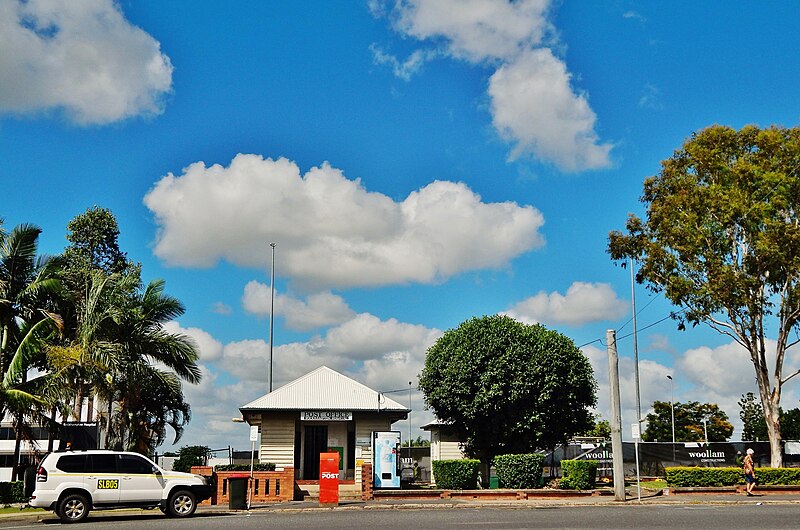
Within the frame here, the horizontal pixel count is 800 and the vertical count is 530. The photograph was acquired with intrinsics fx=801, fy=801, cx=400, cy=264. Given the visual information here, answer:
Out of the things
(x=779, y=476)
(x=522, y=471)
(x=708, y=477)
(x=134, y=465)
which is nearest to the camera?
(x=134, y=465)

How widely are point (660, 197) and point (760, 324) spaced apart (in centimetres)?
703

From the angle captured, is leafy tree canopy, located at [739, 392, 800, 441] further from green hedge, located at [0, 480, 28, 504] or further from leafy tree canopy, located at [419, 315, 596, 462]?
green hedge, located at [0, 480, 28, 504]

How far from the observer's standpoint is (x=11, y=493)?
89.3 feet

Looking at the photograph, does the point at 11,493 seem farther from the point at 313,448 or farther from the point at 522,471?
the point at 522,471

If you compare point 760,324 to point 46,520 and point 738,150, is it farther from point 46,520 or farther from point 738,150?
point 46,520

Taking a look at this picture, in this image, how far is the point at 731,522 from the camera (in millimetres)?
18578

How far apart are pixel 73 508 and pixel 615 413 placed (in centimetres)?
1725

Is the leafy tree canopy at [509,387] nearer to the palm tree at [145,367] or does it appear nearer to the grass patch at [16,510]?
the palm tree at [145,367]

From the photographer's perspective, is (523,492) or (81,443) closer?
(523,492)

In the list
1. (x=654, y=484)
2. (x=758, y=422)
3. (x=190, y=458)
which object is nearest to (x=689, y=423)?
(x=758, y=422)

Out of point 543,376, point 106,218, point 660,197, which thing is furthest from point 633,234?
point 106,218

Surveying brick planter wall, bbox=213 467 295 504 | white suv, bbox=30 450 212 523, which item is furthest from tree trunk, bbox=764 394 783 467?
white suv, bbox=30 450 212 523

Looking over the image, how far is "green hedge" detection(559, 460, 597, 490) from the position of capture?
30.5m

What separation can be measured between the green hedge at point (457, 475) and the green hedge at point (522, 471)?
1.25m
